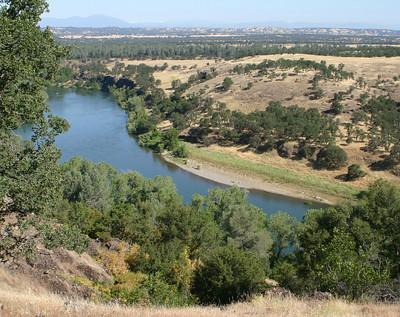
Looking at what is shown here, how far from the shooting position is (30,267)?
20141 mm

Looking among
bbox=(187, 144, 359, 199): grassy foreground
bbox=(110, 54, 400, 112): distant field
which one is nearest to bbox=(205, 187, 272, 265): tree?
bbox=(187, 144, 359, 199): grassy foreground

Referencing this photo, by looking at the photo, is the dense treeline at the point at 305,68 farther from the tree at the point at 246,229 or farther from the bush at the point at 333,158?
the tree at the point at 246,229

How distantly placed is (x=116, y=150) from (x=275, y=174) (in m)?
25.2

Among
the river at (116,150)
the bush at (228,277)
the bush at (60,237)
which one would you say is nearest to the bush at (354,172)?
the river at (116,150)

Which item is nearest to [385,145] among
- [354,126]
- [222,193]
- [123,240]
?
[354,126]

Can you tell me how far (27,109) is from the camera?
11.7m

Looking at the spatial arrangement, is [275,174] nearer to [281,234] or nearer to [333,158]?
[333,158]

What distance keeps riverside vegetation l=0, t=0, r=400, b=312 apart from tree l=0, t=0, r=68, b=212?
0.09ft

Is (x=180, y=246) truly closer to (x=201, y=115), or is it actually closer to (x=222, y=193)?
(x=222, y=193)

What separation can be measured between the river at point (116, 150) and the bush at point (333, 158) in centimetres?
1074

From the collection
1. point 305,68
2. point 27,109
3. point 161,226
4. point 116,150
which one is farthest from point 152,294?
point 305,68

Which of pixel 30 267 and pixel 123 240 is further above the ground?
pixel 30 267

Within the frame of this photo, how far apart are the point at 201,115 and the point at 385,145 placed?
117ft

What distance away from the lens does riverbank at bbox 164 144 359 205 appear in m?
59.2
